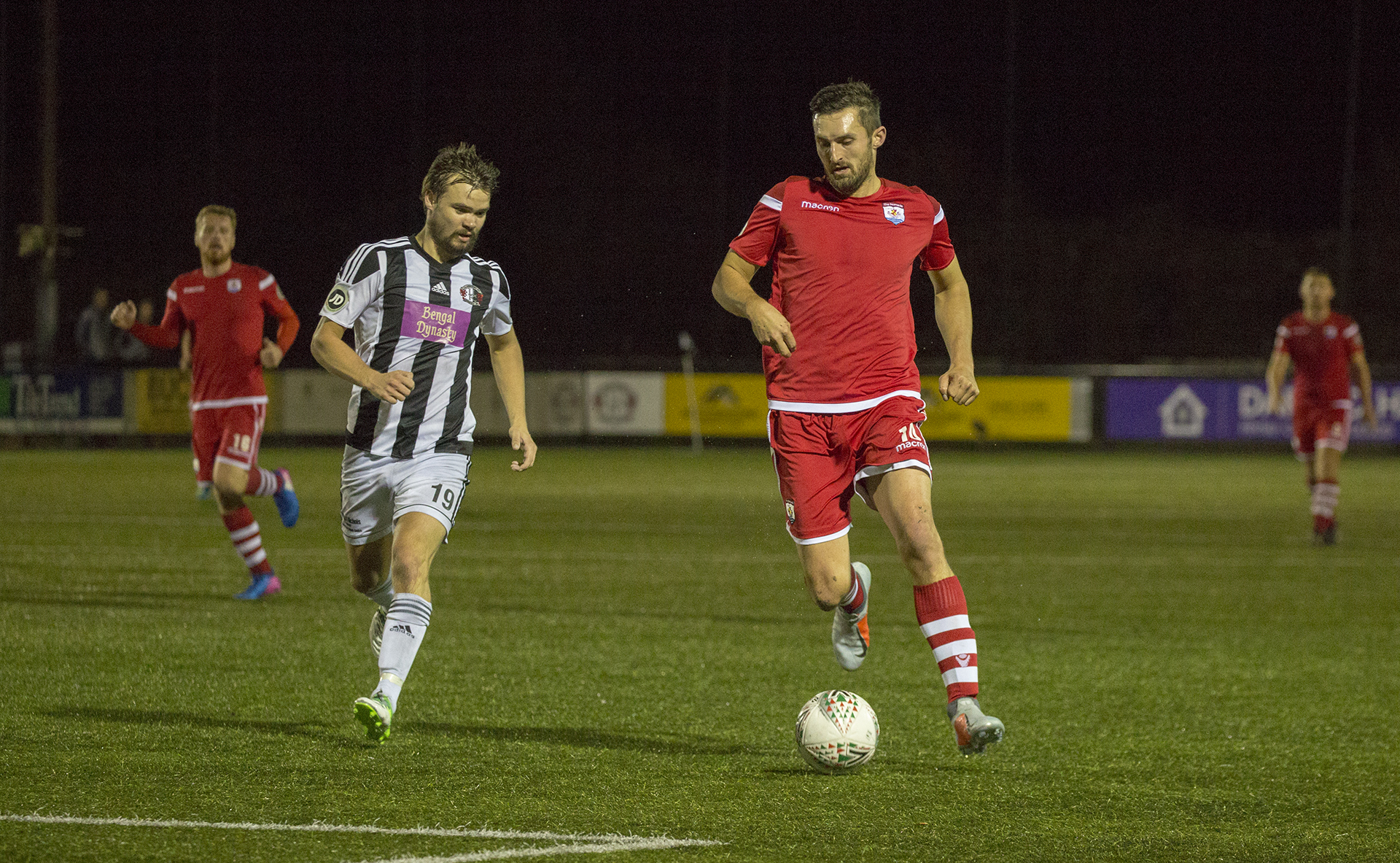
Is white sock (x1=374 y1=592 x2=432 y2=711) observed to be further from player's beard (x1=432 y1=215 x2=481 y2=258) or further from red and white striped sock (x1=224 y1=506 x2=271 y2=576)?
red and white striped sock (x1=224 y1=506 x2=271 y2=576)

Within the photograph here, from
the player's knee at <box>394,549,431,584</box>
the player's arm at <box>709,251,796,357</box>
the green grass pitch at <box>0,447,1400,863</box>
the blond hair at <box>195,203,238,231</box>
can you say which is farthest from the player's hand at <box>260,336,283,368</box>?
the player's arm at <box>709,251,796,357</box>

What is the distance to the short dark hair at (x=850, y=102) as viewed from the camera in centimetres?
587

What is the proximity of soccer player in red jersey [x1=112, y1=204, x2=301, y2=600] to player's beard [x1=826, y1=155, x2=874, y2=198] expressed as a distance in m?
4.95

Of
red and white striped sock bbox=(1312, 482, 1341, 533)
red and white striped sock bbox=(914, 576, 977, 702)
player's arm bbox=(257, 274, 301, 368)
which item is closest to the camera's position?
red and white striped sock bbox=(914, 576, 977, 702)

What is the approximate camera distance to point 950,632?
5.68 metres

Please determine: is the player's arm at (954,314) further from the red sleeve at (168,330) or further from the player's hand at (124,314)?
the red sleeve at (168,330)

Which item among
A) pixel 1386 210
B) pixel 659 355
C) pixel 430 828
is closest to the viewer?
pixel 430 828

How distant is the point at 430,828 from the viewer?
475 centimetres

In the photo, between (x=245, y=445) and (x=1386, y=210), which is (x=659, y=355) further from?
(x=245, y=445)

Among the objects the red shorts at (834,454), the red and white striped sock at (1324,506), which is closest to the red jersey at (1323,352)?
the red and white striped sock at (1324,506)

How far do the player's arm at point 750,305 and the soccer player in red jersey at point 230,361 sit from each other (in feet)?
15.5

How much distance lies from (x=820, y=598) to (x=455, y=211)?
1912 millimetres

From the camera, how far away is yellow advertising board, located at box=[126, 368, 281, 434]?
25.8 metres

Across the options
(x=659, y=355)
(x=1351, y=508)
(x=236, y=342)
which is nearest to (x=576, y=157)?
(x=659, y=355)
